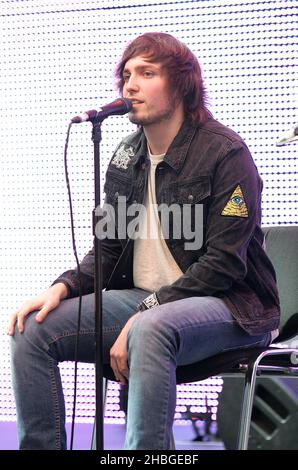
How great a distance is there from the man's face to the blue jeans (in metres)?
0.48

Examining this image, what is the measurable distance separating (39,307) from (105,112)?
22.7 inches

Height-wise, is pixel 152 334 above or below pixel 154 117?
below

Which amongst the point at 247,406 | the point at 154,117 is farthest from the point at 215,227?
the point at 247,406

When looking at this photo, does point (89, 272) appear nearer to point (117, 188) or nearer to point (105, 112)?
point (117, 188)

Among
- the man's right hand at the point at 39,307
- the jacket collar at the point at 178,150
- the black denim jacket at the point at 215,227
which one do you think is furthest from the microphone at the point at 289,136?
the man's right hand at the point at 39,307

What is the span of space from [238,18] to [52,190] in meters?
1.02

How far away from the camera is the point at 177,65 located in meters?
2.13

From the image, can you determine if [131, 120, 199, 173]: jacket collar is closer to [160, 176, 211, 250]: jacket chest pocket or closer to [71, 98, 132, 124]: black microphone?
[160, 176, 211, 250]: jacket chest pocket

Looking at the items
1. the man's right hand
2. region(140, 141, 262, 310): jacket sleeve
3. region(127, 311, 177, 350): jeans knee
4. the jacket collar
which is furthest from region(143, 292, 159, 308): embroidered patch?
the jacket collar

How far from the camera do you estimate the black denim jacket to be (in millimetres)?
1899

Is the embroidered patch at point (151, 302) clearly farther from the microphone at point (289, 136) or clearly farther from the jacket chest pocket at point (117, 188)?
the microphone at point (289, 136)

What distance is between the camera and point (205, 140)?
205 centimetres

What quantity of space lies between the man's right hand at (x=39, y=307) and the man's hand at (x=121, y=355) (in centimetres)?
22
